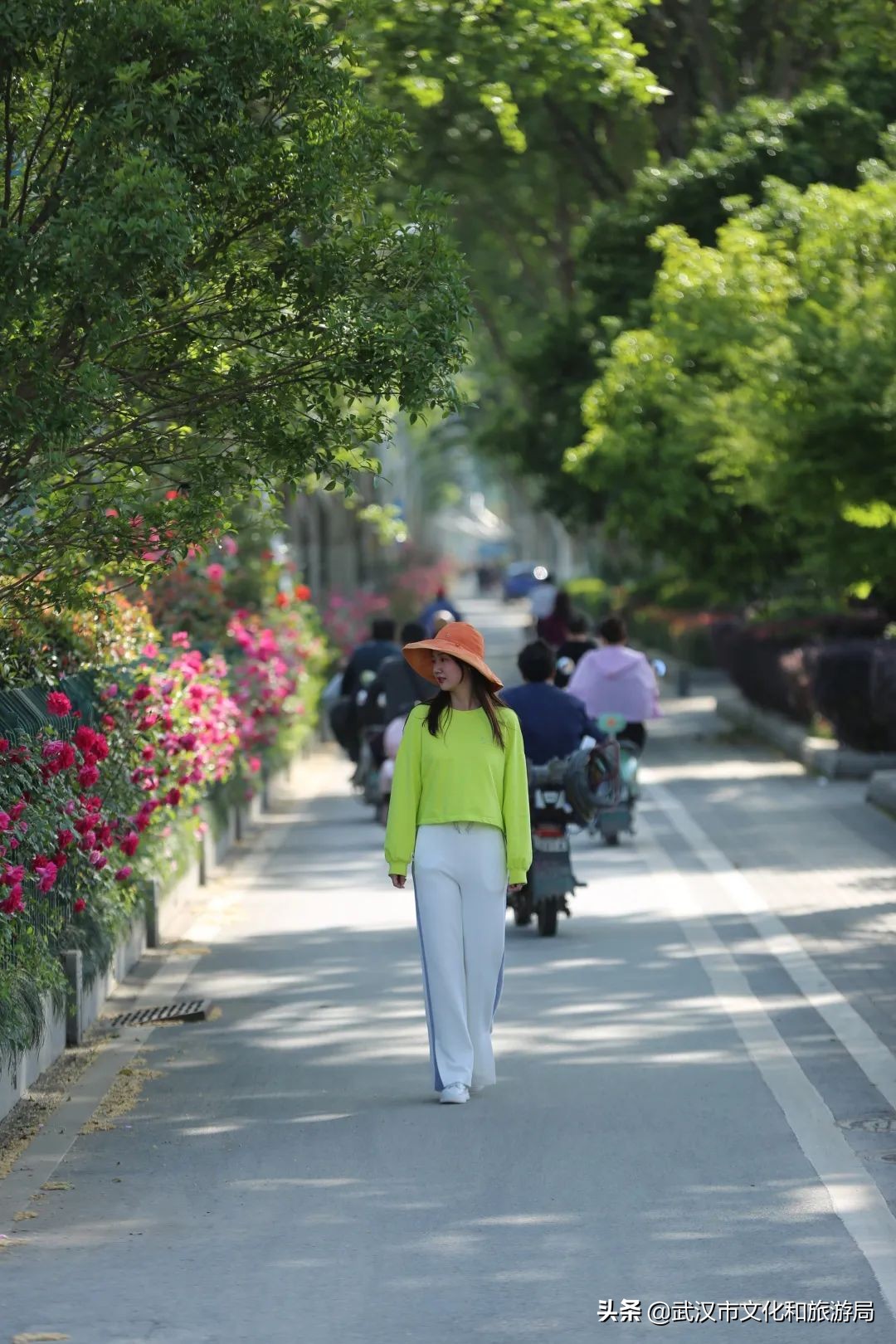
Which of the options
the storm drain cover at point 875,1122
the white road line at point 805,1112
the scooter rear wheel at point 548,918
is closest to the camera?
the white road line at point 805,1112

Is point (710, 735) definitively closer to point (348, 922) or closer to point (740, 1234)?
point (348, 922)

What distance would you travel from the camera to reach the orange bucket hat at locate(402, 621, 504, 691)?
9.05 metres

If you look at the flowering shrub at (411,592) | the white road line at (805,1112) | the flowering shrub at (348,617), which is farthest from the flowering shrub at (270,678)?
the flowering shrub at (411,592)

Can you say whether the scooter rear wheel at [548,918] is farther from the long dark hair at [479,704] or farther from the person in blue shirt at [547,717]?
the long dark hair at [479,704]

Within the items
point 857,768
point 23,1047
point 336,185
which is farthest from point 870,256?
point 23,1047

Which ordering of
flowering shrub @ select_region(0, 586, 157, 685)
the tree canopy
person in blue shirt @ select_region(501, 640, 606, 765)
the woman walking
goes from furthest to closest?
the tree canopy, person in blue shirt @ select_region(501, 640, 606, 765), flowering shrub @ select_region(0, 586, 157, 685), the woman walking

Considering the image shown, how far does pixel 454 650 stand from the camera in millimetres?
9047

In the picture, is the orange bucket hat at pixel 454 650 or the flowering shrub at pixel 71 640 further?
the flowering shrub at pixel 71 640

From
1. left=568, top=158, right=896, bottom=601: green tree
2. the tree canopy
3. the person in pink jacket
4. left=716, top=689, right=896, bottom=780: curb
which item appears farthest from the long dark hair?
left=716, top=689, right=896, bottom=780: curb

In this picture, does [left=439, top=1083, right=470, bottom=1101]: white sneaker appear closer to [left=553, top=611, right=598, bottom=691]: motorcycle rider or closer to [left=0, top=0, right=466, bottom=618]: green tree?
[left=0, top=0, right=466, bottom=618]: green tree

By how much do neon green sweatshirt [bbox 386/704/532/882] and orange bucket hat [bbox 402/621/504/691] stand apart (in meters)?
0.18

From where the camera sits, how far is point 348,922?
14344mm

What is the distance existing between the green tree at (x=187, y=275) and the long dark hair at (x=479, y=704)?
1.03 meters

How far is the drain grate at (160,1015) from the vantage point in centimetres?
1103
